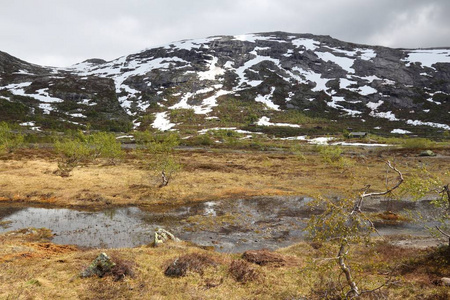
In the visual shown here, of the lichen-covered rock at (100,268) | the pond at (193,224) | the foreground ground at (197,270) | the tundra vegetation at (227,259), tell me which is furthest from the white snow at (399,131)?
the lichen-covered rock at (100,268)

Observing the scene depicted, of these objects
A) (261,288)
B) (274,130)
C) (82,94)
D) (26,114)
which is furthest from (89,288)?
(82,94)

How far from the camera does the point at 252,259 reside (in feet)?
56.4

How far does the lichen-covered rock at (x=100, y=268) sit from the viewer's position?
14.1m

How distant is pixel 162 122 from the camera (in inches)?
6481

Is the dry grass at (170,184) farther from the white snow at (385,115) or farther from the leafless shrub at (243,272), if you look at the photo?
the white snow at (385,115)

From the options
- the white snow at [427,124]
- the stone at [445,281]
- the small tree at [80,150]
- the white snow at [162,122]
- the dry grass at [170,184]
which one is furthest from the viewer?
the white snow at [427,124]

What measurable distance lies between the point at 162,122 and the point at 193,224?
14401cm

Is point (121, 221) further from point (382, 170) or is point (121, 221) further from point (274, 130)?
point (274, 130)

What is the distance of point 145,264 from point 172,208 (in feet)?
55.4

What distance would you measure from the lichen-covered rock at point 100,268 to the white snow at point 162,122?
463 ft

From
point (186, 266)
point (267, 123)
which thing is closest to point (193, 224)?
point (186, 266)

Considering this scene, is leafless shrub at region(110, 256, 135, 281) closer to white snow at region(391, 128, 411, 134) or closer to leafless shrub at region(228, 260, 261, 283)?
leafless shrub at region(228, 260, 261, 283)

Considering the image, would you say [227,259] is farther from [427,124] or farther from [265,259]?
[427,124]

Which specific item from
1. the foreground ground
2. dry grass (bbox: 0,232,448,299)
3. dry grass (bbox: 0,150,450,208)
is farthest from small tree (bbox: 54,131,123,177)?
dry grass (bbox: 0,232,448,299)
